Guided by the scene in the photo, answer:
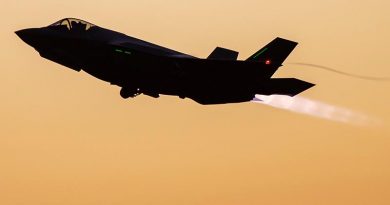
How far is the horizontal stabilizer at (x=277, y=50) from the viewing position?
42.8 meters

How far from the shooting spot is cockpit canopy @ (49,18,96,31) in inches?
1757

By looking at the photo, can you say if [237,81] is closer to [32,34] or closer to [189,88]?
[189,88]

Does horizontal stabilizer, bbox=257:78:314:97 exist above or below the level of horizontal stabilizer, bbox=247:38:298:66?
below

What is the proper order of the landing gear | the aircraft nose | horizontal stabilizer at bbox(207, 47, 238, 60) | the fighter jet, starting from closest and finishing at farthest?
1. the fighter jet
2. the landing gear
3. the aircraft nose
4. horizontal stabilizer at bbox(207, 47, 238, 60)

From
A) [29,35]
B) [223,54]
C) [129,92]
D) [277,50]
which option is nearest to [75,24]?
[29,35]

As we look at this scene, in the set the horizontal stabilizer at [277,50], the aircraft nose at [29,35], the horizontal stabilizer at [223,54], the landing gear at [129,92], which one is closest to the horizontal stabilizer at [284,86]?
the horizontal stabilizer at [277,50]

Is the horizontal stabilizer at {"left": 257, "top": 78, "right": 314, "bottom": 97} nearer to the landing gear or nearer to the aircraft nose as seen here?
the landing gear

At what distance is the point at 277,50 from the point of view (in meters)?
42.9

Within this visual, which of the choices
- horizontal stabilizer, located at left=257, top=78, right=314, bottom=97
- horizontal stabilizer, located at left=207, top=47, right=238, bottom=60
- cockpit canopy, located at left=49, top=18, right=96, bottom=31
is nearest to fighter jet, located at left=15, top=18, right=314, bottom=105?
horizontal stabilizer, located at left=257, top=78, right=314, bottom=97

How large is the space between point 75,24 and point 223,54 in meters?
8.97

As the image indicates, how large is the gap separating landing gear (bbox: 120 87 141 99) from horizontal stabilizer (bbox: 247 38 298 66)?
716cm

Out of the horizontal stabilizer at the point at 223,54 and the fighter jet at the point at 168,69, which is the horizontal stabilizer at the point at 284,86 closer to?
the fighter jet at the point at 168,69

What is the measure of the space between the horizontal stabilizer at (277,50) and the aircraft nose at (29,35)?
13.1 meters

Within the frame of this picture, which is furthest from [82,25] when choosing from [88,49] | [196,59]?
[196,59]
